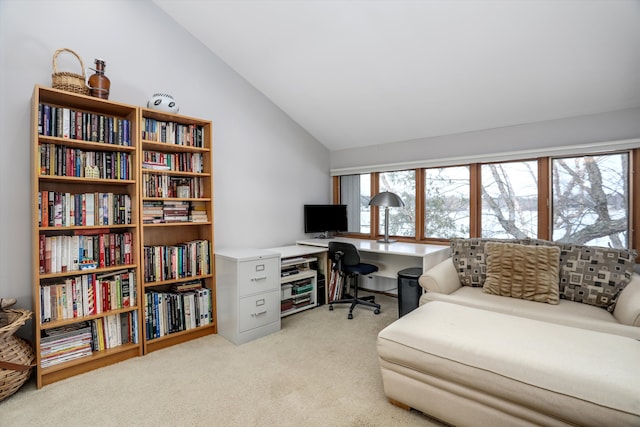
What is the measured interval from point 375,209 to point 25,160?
352cm

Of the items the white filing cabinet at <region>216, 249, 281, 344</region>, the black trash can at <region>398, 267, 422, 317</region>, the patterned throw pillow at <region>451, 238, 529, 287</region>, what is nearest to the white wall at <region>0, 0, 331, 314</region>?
the white filing cabinet at <region>216, 249, 281, 344</region>

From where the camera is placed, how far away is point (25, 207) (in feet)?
7.43

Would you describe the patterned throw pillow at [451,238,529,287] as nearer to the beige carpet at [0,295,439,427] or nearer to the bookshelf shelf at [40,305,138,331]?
the beige carpet at [0,295,439,427]

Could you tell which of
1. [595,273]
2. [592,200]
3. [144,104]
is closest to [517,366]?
[595,273]

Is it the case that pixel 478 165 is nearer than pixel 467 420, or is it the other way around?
pixel 467 420

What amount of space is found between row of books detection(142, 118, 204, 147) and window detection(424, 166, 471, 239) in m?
2.62

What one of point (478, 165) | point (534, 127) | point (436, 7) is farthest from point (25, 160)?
point (534, 127)

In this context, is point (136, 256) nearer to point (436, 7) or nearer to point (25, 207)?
point (25, 207)

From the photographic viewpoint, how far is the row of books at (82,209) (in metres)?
2.12

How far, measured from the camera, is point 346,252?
131 inches

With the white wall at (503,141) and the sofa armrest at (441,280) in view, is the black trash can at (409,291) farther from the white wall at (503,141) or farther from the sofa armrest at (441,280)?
the white wall at (503,141)

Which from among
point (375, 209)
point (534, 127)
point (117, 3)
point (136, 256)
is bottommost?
point (136, 256)

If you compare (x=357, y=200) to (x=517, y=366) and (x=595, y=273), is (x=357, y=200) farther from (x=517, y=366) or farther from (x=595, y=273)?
(x=517, y=366)

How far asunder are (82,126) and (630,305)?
3851mm
